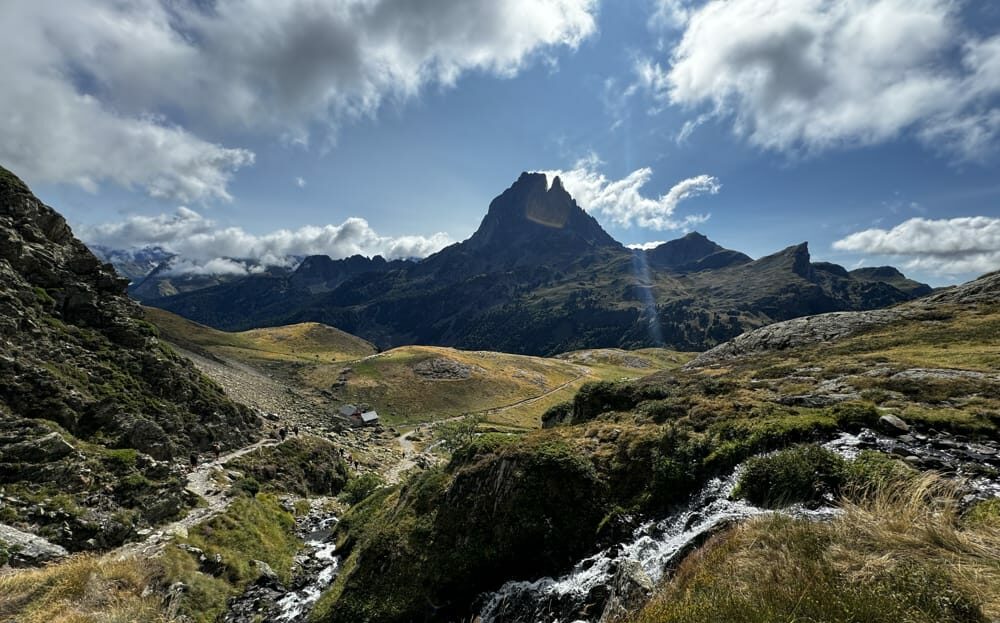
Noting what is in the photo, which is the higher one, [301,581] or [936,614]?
[936,614]

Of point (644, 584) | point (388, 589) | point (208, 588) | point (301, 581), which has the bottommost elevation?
point (301, 581)

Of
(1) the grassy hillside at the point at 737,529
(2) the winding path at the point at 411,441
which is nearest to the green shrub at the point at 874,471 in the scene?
(1) the grassy hillside at the point at 737,529

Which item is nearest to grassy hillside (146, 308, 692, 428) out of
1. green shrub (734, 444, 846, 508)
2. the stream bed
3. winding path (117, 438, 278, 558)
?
winding path (117, 438, 278, 558)

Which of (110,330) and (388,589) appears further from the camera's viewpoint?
(110,330)

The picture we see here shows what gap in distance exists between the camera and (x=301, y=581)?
98.2ft

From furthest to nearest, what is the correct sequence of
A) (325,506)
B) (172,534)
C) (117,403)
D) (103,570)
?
(325,506) → (117,403) → (172,534) → (103,570)

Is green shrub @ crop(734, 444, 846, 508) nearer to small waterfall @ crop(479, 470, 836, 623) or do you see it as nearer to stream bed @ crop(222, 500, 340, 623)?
small waterfall @ crop(479, 470, 836, 623)

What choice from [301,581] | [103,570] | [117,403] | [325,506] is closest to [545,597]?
[103,570]

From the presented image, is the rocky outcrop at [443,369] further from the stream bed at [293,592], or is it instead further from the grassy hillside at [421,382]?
the stream bed at [293,592]

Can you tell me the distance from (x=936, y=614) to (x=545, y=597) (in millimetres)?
13935

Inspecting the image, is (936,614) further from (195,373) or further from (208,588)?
(195,373)

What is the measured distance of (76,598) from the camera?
11961mm

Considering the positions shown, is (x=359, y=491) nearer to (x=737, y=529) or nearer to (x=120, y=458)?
(x=120, y=458)

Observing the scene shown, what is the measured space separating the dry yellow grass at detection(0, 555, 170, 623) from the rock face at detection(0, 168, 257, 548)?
19118 mm
